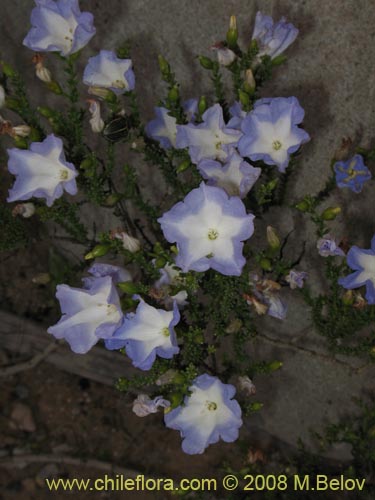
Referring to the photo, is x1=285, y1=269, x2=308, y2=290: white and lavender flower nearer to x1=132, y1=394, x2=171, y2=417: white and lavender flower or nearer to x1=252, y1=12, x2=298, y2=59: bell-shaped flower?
x1=132, y1=394, x2=171, y2=417: white and lavender flower

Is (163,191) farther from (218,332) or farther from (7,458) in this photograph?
(7,458)

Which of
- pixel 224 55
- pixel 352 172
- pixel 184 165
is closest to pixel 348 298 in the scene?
pixel 352 172

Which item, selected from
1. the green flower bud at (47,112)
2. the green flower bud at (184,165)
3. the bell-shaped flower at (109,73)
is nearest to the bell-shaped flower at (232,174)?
the green flower bud at (184,165)

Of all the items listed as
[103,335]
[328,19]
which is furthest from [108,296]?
[328,19]

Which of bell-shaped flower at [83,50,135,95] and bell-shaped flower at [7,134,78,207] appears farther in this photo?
bell-shaped flower at [83,50,135,95]

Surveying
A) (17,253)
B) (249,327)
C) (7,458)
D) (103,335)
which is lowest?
(7,458)

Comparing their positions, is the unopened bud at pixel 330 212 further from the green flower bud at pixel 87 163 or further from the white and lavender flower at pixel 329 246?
the green flower bud at pixel 87 163

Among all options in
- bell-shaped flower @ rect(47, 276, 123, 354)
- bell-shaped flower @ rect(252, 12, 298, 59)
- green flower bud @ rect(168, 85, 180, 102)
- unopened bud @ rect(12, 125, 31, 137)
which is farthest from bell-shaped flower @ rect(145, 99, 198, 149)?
bell-shaped flower @ rect(47, 276, 123, 354)
